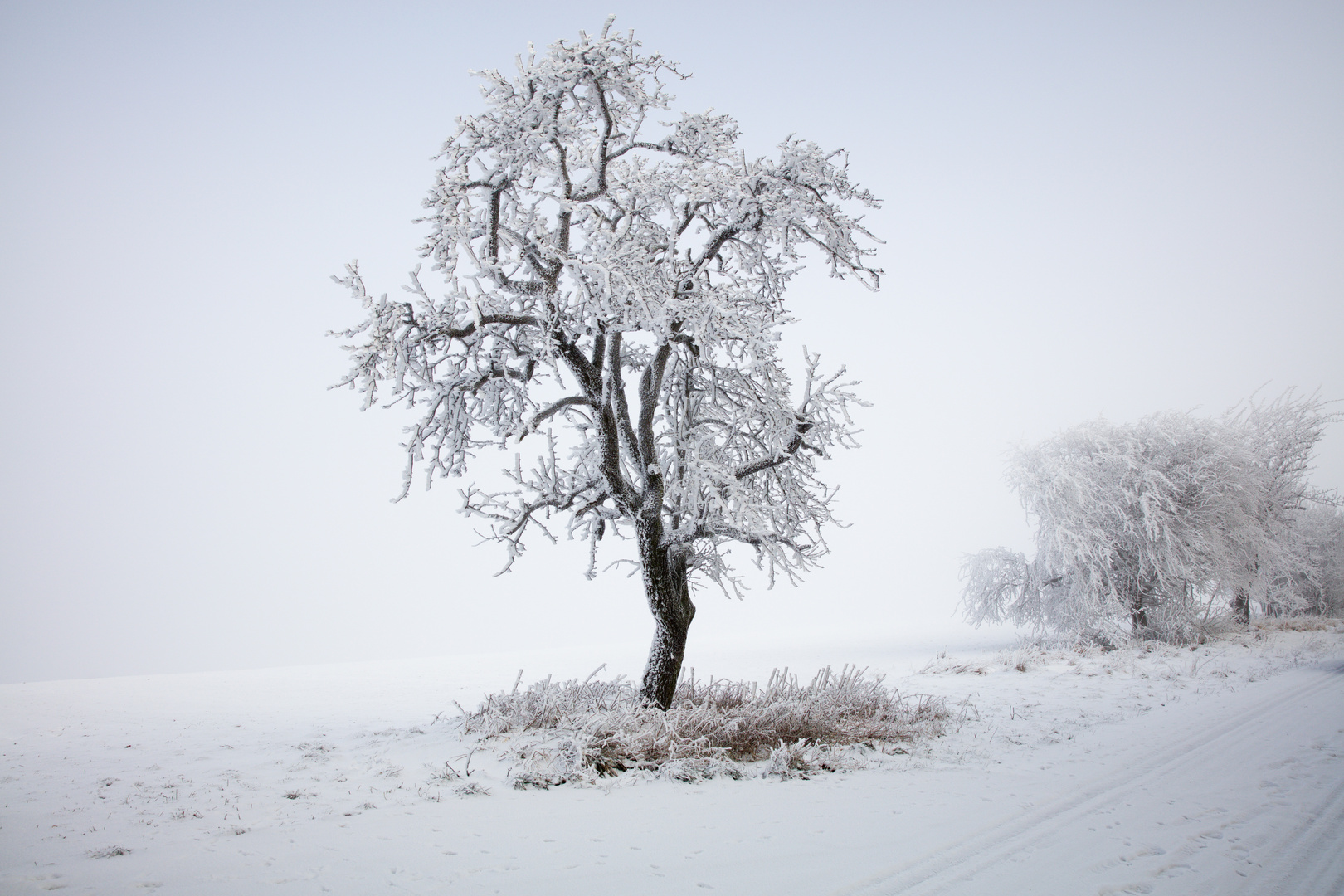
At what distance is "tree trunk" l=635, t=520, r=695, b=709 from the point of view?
680 centimetres

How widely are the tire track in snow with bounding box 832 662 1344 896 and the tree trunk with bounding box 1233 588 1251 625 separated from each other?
17.7m

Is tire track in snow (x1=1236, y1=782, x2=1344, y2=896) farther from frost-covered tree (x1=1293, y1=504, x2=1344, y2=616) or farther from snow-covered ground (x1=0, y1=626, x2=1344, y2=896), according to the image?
frost-covered tree (x1=1293, y1=504, x2=1344, y2=616)

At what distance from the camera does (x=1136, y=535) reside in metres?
15.7

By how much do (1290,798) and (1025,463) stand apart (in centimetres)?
1459

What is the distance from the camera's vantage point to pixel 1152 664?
12.0 meters

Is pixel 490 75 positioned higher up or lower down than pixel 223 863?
higher up

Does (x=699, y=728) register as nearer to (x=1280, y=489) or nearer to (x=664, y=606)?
(x=664, y=606)

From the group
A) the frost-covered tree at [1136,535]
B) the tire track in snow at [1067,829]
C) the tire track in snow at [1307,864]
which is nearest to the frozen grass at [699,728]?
the tire track in snow at [1067,829]

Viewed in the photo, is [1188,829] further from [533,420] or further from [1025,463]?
[1025,463]

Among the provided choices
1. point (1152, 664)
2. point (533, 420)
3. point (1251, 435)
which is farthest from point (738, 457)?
point (1251, 435)

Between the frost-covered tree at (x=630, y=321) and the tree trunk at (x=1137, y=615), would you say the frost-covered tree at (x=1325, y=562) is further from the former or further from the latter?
the frost-covered tree at (x=630, y=321)

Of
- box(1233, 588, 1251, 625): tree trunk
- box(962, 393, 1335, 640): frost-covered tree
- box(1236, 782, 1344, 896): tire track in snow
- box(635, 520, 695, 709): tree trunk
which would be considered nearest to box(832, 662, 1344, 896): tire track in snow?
box(1236, 782, 1344, 896): tire track in snow

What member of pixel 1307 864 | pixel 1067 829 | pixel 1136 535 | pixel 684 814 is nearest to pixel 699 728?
pixel 684 814

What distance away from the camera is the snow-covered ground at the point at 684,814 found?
2.99 m
